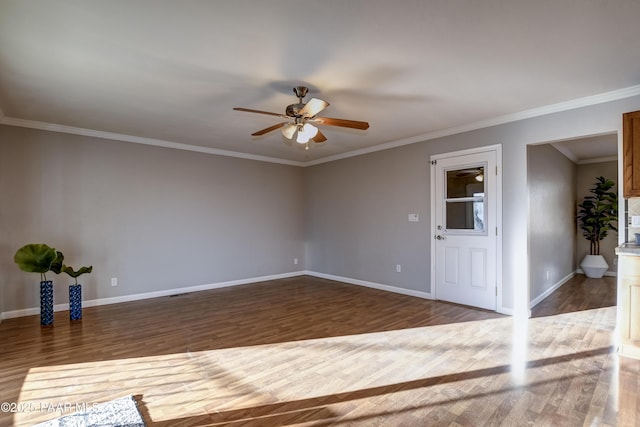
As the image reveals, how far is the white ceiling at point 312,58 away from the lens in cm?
200

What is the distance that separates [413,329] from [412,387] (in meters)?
1.26

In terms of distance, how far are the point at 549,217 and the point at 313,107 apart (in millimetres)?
4428

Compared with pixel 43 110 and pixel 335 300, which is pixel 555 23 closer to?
pixel 335 300

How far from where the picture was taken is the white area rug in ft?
6.32

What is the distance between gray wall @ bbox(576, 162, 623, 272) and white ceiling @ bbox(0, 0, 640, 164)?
434 centimetres

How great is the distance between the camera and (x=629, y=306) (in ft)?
9.15

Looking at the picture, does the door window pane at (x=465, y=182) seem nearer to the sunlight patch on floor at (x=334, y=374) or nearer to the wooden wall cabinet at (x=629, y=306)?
the wooden wall cabinet at (x=629, y=306)

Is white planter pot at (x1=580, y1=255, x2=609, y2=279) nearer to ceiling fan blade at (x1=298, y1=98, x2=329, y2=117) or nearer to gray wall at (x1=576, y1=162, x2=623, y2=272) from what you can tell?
gray wall at (x1=576, y1=162, x2=623, y2=272)

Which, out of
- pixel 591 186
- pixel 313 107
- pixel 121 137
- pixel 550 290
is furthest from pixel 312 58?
pixel 591 186

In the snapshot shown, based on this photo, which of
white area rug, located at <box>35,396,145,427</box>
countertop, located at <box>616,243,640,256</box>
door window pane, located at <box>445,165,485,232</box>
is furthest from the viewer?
door window pane, located at <box>445,165,485,232</box>

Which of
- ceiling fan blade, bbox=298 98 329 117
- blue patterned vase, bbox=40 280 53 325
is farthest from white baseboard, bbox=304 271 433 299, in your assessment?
blue patterned vase, bbox=40 280 53 325

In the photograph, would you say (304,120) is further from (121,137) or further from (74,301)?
(74,301)

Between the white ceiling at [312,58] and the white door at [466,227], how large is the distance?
0.66m

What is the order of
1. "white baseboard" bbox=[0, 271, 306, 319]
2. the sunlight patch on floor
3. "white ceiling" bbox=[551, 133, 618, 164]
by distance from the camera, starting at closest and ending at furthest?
the sunlight patch on floor < "white baseboard" bbox=[0, 271, 306, 319] < "white ceiling" bbox=[551, 133, 618, 164]
